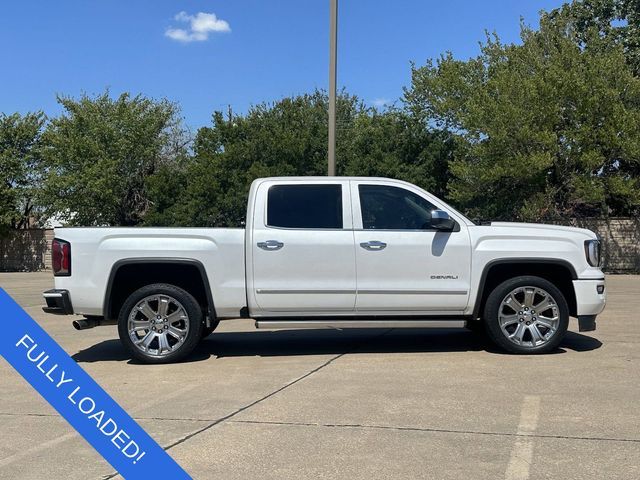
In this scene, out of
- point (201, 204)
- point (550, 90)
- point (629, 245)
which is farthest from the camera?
point (201, 204)

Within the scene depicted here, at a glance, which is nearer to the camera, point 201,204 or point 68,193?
point 201,204

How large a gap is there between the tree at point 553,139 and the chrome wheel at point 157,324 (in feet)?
54.1

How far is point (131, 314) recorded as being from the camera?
7.58m

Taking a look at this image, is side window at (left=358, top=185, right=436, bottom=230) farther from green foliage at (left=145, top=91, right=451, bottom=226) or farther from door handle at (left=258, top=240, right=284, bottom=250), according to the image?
green foliage at (left=145, top=91, right=451, bottom=226)

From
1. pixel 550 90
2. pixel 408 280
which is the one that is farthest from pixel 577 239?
pixel 550 90

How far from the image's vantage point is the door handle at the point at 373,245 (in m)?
7.62

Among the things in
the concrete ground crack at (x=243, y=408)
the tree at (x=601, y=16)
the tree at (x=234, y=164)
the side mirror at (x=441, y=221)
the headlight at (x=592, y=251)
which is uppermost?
the tree at (x=601, y=16)

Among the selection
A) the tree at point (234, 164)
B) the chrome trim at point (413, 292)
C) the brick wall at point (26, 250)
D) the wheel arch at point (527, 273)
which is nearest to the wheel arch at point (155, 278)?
the chrome trim at point (413, 292)

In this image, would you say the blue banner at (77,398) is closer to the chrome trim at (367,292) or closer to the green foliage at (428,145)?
→ the chrome trim at (367,292)

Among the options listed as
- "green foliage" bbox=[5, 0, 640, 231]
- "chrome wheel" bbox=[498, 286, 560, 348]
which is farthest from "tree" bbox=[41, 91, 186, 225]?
"chrome wheel" bbox=[498, 286, 560, 348]

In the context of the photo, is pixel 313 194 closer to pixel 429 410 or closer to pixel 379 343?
pixel 379 343

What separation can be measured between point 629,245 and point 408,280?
19.3 meters

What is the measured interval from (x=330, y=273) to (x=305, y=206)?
85 cm

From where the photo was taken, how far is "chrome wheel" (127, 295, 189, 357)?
760 centimetres
